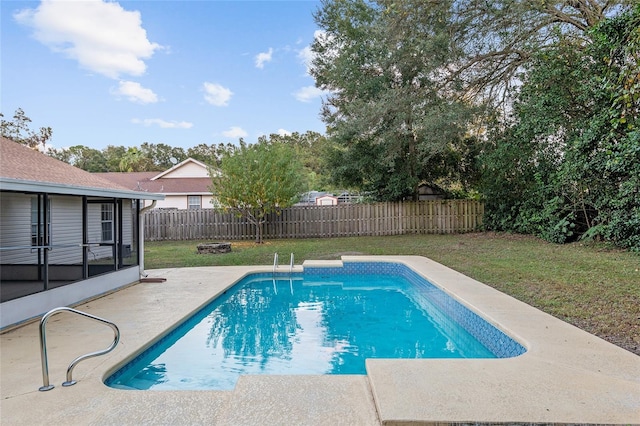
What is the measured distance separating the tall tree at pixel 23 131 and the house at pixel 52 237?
48.4ft

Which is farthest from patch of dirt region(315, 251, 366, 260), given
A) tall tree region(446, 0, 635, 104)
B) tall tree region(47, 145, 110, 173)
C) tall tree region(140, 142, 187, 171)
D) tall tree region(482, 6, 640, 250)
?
tall tree region(140, 142, 187, 171)

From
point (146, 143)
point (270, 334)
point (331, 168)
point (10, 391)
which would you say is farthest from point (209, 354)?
point (146, 143)

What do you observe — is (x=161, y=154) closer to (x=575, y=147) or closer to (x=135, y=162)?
(x=135, y=162)

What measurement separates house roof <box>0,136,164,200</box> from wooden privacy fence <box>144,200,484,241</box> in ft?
23.0

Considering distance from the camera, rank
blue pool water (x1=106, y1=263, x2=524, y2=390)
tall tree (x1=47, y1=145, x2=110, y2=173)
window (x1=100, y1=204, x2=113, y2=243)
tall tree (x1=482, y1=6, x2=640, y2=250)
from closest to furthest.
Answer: blue pool water (x1=106, y1=263, x2=524, y2=390) < tall tree (x1=482, y1=6, x2=640, y2=250) < window (x1=100, y1=204, x2=113, y2=243) < tall tree (x1=47, y1=145, x2=110, y2=173)

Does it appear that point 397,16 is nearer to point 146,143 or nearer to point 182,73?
point 182,73

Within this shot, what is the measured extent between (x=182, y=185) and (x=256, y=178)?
35.8ft

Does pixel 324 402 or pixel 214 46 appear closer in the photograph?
pixel 324 402

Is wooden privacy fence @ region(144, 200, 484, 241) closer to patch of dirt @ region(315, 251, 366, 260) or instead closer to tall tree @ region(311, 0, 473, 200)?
tall tree @ region(311, 0, 473, 200)

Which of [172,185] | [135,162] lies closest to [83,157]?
[135,162]

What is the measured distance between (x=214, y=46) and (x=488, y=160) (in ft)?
34.7

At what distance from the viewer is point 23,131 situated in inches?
853

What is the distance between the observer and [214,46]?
45.8 feet

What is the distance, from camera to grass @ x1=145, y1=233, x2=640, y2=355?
16.1 ft
